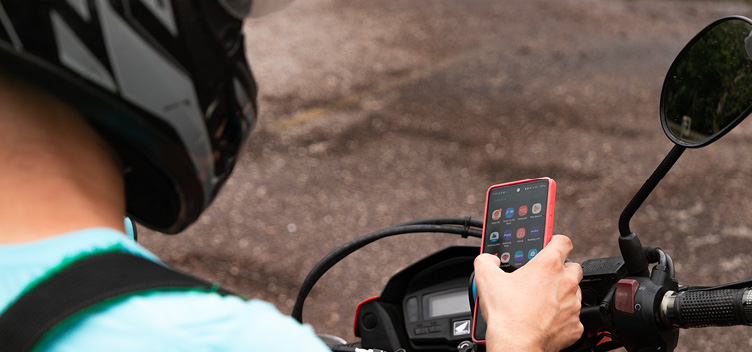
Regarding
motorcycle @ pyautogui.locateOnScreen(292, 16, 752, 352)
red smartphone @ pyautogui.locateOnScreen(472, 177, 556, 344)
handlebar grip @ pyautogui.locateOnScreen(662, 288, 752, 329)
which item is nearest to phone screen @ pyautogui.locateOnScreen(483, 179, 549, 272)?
red smartphone @ pyautogui.locateOnScreen(472, 177, 556, 344)

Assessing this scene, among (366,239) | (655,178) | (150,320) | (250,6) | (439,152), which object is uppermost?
(250,6)

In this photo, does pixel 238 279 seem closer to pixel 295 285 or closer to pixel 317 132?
pixel 295 285

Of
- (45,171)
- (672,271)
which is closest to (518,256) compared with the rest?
(672,271)

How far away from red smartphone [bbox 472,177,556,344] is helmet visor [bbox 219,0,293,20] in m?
0.63

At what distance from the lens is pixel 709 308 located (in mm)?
1459

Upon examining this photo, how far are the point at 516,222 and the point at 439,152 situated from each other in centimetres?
403

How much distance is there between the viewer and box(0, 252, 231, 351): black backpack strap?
0.80 meters

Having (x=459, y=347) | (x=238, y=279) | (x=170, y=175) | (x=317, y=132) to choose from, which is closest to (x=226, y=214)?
(x=238, y=279)

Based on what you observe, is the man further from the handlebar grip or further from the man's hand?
the handlebar grip

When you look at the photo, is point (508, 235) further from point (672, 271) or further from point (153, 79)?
point (153, 79)

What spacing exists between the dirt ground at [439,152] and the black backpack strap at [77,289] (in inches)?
127

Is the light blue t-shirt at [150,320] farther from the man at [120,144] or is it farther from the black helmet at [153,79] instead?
the black helmet at [153,79]

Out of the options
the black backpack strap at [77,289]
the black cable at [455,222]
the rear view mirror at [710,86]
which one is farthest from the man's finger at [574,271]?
the black backpack strap at [77,289]

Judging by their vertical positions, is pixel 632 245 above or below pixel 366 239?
above
